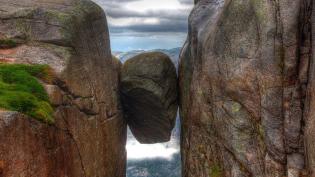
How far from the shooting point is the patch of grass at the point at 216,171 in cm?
2400

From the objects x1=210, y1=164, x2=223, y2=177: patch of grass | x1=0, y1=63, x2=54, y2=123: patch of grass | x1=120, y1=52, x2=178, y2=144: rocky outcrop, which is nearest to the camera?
x1=0, y1=63, x2=54, y2=123: patch of grass

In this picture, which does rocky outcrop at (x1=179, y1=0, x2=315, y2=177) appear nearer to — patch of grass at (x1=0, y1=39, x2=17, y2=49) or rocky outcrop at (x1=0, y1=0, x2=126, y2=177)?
rocky outcrop at (x1=0, y1=0, x2=126, y2=177)

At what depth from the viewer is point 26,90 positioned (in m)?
18.8

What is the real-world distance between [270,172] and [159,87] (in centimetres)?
1184

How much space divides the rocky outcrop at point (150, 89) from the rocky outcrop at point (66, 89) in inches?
79.0

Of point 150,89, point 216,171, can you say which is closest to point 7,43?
point 150,89

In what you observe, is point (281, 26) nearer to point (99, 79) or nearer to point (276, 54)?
point (276, 54)

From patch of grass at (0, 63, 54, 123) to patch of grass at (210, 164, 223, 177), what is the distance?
10931 mm

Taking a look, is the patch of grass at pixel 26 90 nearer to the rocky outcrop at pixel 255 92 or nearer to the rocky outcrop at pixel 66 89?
the rocky outcrop at pixel 66 89

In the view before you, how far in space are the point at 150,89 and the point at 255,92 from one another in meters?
10.4

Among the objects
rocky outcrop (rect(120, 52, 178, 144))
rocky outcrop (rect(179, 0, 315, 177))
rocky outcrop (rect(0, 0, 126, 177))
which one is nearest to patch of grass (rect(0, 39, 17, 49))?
rocky outcrop (rect(0, 0, 126, 177))

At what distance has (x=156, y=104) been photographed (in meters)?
30.5

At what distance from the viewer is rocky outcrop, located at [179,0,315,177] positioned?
63.5ft

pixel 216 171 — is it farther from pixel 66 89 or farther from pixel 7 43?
pixel 7 43
